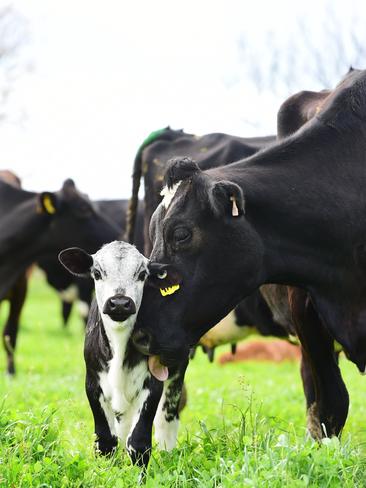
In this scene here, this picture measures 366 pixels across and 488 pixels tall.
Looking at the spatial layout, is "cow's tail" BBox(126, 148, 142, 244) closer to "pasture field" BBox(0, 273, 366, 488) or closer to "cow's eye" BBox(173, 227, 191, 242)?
"pasture field" BBox(0, 273, 366, 488)

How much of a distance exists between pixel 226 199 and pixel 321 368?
4.74 feet

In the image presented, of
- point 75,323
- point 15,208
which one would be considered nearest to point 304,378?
point 15,208

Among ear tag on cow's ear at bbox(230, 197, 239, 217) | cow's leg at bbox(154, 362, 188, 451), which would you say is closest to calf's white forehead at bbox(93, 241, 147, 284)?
ear tag on cow's ear at bbox(230, 197, 239, 217)

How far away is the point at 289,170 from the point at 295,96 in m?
1.38

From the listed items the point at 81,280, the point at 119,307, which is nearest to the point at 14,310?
the point at 81,280

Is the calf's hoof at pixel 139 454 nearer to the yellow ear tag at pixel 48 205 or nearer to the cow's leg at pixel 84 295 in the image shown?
the yellow ear tag at pixel 48 205

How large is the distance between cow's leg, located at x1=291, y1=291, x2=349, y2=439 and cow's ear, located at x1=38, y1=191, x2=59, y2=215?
6189mm

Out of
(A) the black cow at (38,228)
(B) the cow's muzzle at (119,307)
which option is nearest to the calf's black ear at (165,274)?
(B) the cow's muzzle at (119,307)

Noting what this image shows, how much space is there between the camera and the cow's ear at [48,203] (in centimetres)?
1141

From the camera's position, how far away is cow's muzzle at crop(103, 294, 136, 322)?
4.71 m

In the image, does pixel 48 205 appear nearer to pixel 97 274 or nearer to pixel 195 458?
pixel 97 274

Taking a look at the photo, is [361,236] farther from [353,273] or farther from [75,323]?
[75,323]

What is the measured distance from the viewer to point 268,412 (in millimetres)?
8859

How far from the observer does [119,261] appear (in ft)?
16.7
